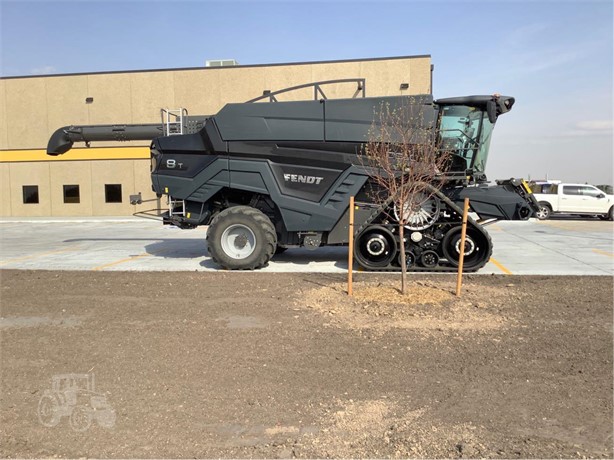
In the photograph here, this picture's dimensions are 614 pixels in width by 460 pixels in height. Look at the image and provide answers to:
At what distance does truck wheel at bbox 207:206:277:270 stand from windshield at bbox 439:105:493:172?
12.7 ft

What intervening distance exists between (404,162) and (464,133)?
2955 millimetres

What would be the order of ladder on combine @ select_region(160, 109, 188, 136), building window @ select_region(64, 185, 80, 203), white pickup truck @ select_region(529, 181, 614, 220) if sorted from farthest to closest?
1. building window @ select_region(64, 185, 80, 203)
2. white pickup truck @ select_region(529, 181, 614, 220)
3. ladder on combine @ select_region(160, 109, 188, 136)

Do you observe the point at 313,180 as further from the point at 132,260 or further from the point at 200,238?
the point at 200,238

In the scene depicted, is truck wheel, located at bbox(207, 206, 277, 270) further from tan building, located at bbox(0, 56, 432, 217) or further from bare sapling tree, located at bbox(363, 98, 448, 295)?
tan building, located at bbox(0, 56, 432, 217)

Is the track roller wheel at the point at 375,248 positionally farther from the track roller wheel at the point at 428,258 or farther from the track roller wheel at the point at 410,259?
the track roller wheel at the point at 428,258

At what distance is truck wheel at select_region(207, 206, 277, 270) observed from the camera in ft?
31.1

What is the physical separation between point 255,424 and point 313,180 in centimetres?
642

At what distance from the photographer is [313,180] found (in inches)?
366

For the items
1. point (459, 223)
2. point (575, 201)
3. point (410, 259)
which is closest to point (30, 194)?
point (410, 259)

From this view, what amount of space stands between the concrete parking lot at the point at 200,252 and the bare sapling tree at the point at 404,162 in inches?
81.6

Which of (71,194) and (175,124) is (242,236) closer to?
(175,124)

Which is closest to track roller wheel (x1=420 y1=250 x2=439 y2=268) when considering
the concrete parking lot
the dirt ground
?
the concrete parking lot

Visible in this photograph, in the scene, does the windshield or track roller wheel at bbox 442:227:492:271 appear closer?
the windshield

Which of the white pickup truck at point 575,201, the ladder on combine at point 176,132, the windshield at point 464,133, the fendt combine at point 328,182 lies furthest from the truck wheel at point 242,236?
the white pickup truck at point 575,201
